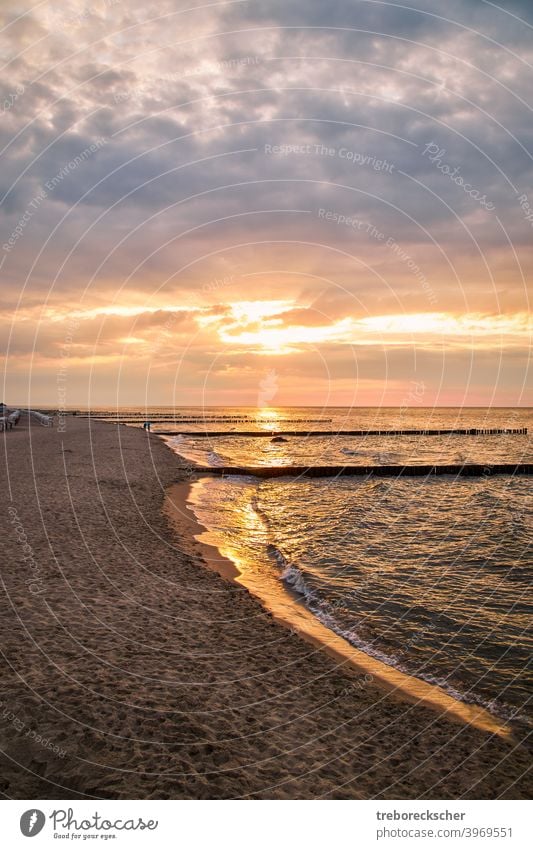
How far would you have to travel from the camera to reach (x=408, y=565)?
2005 cm

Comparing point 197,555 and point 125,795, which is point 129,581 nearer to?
point 197,555

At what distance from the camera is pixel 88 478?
32406mm

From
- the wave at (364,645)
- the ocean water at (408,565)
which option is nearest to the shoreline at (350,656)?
the wave at (364,645)

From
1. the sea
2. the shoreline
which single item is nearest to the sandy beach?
the shoreline

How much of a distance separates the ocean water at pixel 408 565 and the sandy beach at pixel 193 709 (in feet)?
6.70

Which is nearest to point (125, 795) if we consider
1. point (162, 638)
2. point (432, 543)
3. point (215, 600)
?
point (162, 638)

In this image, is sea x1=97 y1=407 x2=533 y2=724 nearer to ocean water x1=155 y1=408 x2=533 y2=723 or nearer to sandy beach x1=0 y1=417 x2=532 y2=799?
ocean water x1=155 y1=408 x2=533 y2=723

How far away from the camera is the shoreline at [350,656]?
9391 mm

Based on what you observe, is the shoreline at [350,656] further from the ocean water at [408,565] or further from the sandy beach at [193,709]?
the ocean water at [408,565]

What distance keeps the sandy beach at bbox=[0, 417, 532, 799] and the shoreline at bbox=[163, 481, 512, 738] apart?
0.52ft

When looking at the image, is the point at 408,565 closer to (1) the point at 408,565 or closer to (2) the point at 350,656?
(1) the point at 408,565

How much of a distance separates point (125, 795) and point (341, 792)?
2823mm

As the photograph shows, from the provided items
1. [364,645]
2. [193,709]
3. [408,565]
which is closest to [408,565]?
[408,565]

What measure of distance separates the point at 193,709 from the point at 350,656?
455 cm
